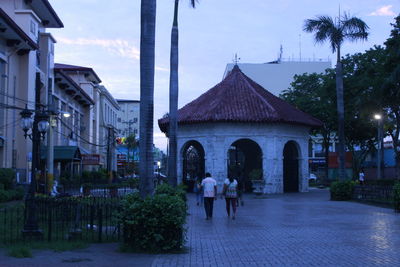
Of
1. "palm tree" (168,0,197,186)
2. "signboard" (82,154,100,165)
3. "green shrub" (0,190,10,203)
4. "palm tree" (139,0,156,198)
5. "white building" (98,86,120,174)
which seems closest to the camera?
"palm tree" (139,0,156,198)

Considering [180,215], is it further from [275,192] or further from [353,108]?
[353,108]

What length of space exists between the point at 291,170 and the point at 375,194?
13.7 m

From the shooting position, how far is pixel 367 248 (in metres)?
12.0

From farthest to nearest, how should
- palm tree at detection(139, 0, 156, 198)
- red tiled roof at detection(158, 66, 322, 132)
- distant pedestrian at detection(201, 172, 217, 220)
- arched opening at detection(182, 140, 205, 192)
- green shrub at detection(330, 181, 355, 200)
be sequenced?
1. arched opening at detection(182, 140, 205, 192)
2. red tiled roof at detection(158, 66, 322, 132)
3. green shrub at detection(330, 181, 355, 200)
4. distant pedestrian at detection(201, 172, 217, 220)
5. palm tree at detection(139, 0, 156, 198)

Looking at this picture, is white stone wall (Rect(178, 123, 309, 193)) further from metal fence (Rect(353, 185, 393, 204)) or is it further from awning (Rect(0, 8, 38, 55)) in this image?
awning (Rect(0, 8, 38, 55))

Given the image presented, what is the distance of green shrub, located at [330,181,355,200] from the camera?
3020 centimetres

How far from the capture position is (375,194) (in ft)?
90.1

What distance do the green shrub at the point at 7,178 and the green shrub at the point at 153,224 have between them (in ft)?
62.0

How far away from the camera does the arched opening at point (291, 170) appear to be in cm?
4050

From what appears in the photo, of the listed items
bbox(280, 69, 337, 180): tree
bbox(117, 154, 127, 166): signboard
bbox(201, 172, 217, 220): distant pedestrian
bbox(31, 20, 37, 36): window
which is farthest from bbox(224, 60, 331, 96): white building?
bbox(201, 172, 217, 220): distant pedestrian

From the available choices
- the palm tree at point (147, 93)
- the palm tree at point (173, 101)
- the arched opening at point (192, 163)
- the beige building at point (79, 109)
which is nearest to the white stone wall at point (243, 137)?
the arched opening at point (192, 163)

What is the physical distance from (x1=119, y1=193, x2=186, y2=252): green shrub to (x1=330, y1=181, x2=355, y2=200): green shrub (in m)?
20.3

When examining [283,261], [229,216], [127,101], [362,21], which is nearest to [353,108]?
[362,21]

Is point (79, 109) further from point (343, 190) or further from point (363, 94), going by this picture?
point (343, 190)
